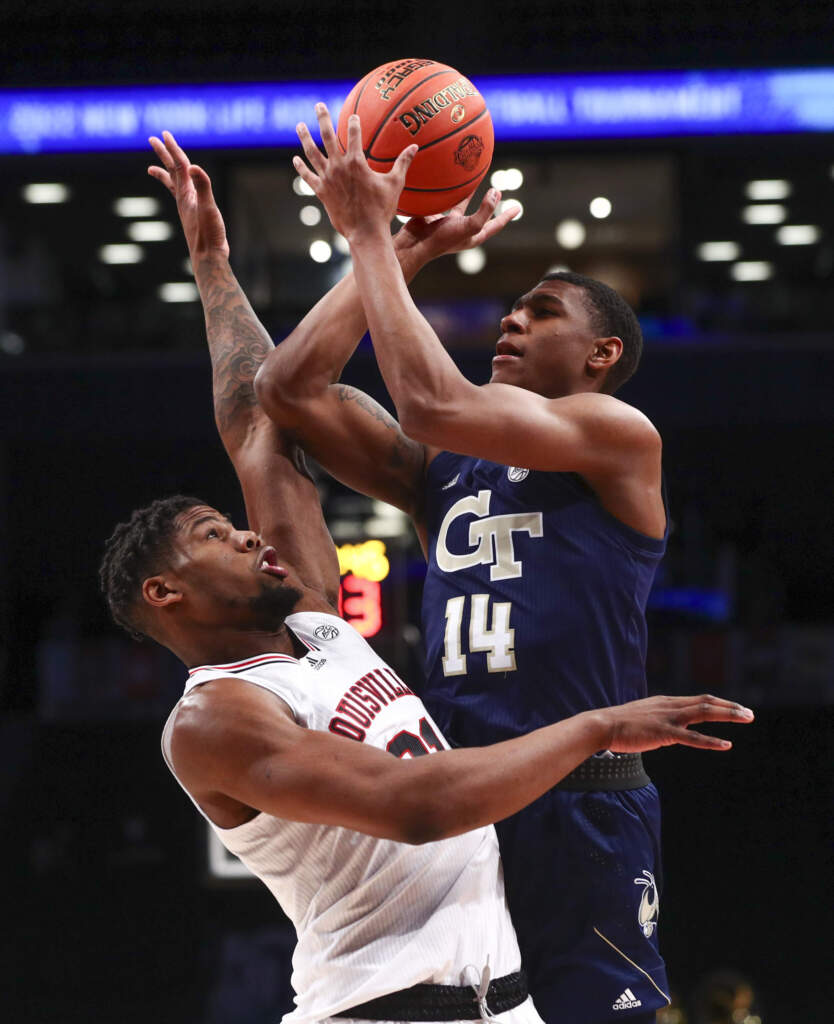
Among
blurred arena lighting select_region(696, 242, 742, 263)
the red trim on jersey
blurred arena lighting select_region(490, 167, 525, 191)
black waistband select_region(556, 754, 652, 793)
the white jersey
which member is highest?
blurred arena lighting select_region(490, 167, 525, 191)

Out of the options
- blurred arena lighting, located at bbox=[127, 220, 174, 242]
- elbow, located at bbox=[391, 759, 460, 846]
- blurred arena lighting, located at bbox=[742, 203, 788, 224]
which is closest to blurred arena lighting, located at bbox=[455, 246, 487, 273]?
blurred arena lighting, located at bbox=[742, 203, 788, 224]

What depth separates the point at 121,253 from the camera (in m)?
11.8

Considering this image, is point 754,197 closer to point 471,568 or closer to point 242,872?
point 242,872

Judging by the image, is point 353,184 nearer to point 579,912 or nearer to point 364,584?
point 579,912

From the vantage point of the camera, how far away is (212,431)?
9.98 meters

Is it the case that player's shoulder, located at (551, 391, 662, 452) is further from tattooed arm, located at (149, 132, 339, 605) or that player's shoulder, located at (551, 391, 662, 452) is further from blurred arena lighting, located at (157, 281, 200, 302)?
blurred arena lighting, located at (157, 281, 200, 302)

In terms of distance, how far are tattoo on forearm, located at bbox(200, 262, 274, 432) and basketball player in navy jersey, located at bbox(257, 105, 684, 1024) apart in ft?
0.60

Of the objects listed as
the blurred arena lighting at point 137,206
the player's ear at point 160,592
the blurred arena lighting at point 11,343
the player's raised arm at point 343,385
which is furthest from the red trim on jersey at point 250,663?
the blurred arena lighting at point 137,206

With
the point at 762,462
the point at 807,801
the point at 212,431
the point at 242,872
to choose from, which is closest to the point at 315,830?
the point at 242,872

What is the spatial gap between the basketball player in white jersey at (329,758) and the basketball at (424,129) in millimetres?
124

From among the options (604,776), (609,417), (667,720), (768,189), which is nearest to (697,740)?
(667,720)

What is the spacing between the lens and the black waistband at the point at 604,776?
2.65 m

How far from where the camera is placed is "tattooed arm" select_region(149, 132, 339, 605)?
288 cm

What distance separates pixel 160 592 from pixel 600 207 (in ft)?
30.0
